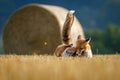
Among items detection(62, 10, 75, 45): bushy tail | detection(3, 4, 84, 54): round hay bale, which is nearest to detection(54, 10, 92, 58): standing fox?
detection(62, 10, 75, 45): bushy tail

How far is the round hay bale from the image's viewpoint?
9703 mm

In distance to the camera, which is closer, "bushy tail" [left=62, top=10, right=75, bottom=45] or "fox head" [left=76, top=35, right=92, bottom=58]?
"fox head" [left=76, top=35, right=92, bottom=58]

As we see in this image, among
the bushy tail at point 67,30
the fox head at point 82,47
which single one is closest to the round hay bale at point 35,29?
the bushy tail at point 67,30

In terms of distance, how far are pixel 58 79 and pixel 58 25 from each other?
25.5 feet

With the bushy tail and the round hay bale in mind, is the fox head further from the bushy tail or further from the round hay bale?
the round hay bale

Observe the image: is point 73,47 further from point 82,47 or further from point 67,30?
point 67,30

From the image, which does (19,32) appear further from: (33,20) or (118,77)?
(118,77)

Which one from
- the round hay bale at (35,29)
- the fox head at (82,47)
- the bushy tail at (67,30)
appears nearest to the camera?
the fox head at (82,47)

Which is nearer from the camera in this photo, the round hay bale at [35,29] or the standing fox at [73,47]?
the standing fox at [73,47]

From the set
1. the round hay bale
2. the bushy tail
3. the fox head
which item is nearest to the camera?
the fox head

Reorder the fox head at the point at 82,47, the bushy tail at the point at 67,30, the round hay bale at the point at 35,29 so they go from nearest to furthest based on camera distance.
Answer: the fox head at the point at 82,47
the bushy tail at the point at 67,30
the round hay bale at the point at 35,29

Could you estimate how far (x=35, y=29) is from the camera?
10.7 m

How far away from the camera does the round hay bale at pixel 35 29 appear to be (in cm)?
970

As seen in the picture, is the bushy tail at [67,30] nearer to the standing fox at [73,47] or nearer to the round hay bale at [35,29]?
the standing fox at [73,47]
